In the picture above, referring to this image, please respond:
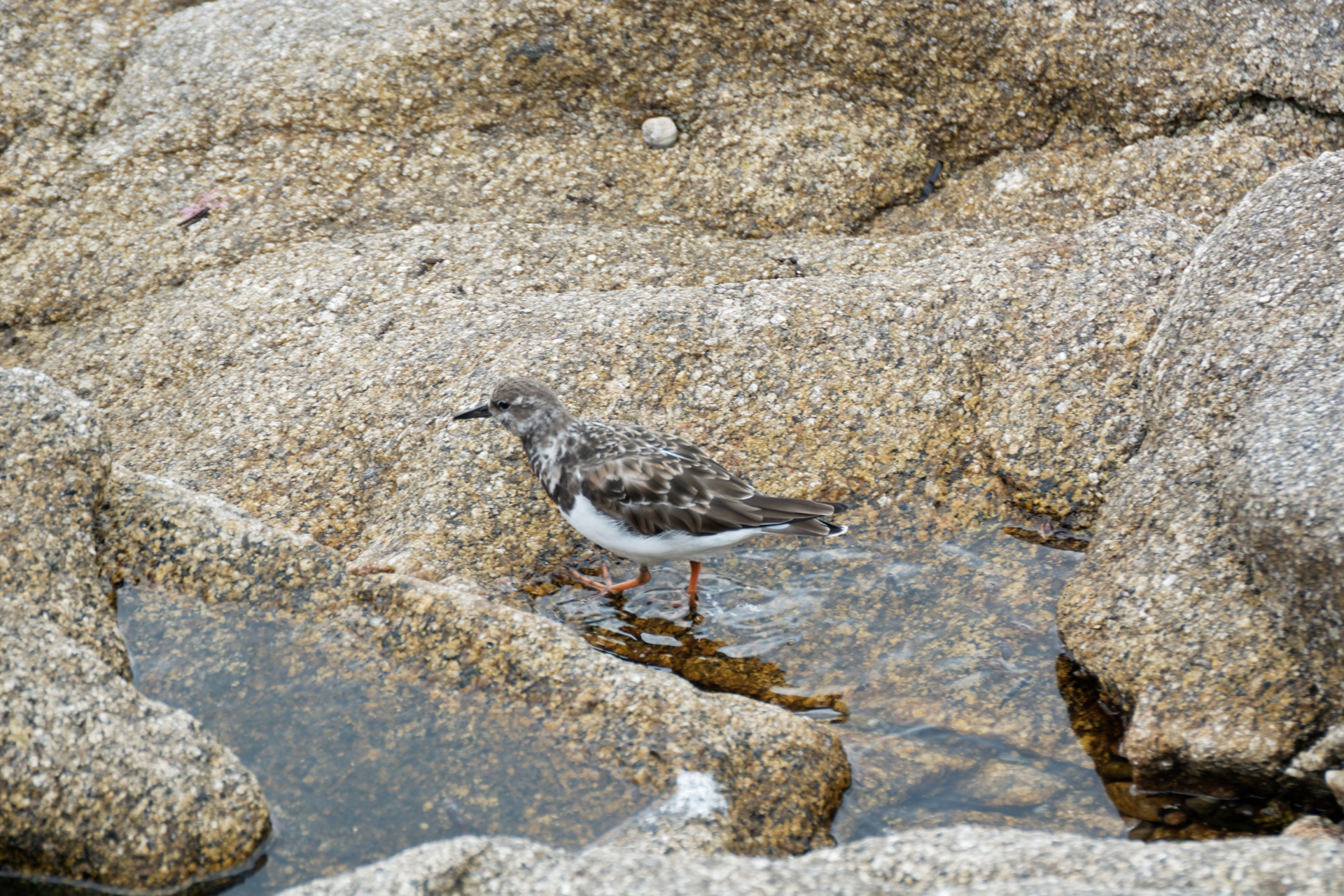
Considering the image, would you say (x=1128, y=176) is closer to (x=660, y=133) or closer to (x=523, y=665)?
(x=660, y=133)

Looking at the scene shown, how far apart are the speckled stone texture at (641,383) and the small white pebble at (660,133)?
147 centimetres

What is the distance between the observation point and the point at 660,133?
768cm

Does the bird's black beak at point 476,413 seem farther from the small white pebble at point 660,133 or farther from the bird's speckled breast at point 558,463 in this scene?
the small white pebble at point 660,133

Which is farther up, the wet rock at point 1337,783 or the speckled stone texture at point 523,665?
the wet rock at point 1337,783

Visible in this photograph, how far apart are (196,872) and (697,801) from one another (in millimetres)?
1673

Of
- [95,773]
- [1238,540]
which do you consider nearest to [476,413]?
[95,773]

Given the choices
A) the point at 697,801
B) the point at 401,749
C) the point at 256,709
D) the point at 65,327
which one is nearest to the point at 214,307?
the point at 65,327

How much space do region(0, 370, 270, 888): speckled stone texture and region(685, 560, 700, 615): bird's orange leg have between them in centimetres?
218

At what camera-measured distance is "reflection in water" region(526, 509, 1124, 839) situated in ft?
14.4

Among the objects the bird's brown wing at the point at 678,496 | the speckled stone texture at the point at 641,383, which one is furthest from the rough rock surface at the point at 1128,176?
the bird's brown wing at the point at 678,496

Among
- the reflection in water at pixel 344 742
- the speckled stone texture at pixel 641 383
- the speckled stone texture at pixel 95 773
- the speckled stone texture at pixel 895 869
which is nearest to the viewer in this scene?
the speckled stone texture at pixel 895 869

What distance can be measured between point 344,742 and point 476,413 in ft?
6.46

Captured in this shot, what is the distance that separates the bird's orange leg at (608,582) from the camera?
5.50 metres

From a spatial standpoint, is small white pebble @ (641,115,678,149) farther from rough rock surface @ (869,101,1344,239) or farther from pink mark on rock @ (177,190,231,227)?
pink mark on rock @ (177,190,231,227)
